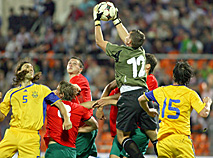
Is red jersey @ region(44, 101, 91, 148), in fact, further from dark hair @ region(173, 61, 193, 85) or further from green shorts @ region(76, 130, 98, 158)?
dark hair @ region(173, 61, 193, 85)

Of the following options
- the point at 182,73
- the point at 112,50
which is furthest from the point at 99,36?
the point at 182,73

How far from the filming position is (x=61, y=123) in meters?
5.57

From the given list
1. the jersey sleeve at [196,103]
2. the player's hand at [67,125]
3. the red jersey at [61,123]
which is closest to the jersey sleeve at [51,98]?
the red jersey at [61,123]

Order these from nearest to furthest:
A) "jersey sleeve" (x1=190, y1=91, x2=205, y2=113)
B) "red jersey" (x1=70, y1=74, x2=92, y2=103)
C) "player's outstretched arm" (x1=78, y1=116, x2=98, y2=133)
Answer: "jersey sleeve" (x1=190, y1=91, x2=205, y2=113) → "player's outstretched arm" (x1=78, y1=116, x2=98, y2=133) → "red jersey" (x1=70, y1=74, x2=92, y2=103)

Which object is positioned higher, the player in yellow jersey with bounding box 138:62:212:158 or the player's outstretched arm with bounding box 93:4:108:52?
the player's outstretched arm with bounding box 93:4:108:52

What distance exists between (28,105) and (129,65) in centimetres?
163

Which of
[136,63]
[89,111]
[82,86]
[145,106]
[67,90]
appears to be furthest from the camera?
[82,86]

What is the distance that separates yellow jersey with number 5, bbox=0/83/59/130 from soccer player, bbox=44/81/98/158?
173 mm

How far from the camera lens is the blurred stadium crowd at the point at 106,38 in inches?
449

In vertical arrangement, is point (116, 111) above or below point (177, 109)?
below

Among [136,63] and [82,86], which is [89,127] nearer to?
[82,86]

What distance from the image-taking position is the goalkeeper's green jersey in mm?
5500

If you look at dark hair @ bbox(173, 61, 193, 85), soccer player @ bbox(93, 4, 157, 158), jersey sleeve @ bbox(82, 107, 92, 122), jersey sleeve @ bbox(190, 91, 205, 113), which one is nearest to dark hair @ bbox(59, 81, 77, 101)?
jersey sleeve @ bbox(82, 107, 92, 122)

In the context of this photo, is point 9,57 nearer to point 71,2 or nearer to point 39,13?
point 39,13
